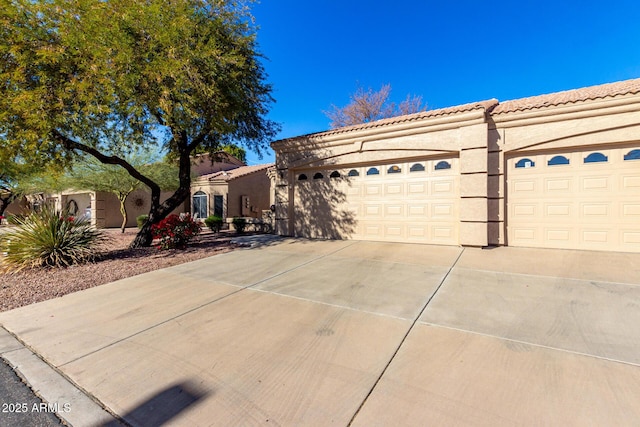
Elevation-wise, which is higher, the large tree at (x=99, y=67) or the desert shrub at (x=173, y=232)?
the large tree at (x=99, y=67)

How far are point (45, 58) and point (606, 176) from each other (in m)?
14.2

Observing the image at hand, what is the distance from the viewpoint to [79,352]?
10.7 ft

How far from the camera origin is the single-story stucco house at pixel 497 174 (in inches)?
268

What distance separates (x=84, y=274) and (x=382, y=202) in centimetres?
843

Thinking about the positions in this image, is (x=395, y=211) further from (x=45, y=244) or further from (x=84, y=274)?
(x=45, y=244)

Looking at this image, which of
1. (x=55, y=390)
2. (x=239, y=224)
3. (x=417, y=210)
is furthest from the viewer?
(x=239, y=224)

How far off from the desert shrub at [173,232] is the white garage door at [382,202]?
407cm

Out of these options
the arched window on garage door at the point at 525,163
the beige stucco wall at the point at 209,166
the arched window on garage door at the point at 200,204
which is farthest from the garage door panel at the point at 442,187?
the beige stucco wall at the point at 209,166

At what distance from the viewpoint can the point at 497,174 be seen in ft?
26.1

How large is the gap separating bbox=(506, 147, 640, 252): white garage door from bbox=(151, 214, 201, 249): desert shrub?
33.3 ft

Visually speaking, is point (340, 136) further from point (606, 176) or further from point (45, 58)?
point (45, 58)

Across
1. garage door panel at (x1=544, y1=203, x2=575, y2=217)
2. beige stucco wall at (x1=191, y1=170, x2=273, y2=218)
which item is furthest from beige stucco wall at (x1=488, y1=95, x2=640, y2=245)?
beige stucco wall at (x1=191, y1=170, x2=273, y2=218)

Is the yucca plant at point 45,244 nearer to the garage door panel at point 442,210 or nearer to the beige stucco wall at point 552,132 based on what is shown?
the garage door panel at point 442,210

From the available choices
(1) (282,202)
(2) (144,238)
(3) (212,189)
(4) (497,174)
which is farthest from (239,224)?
(4) (497,174)
